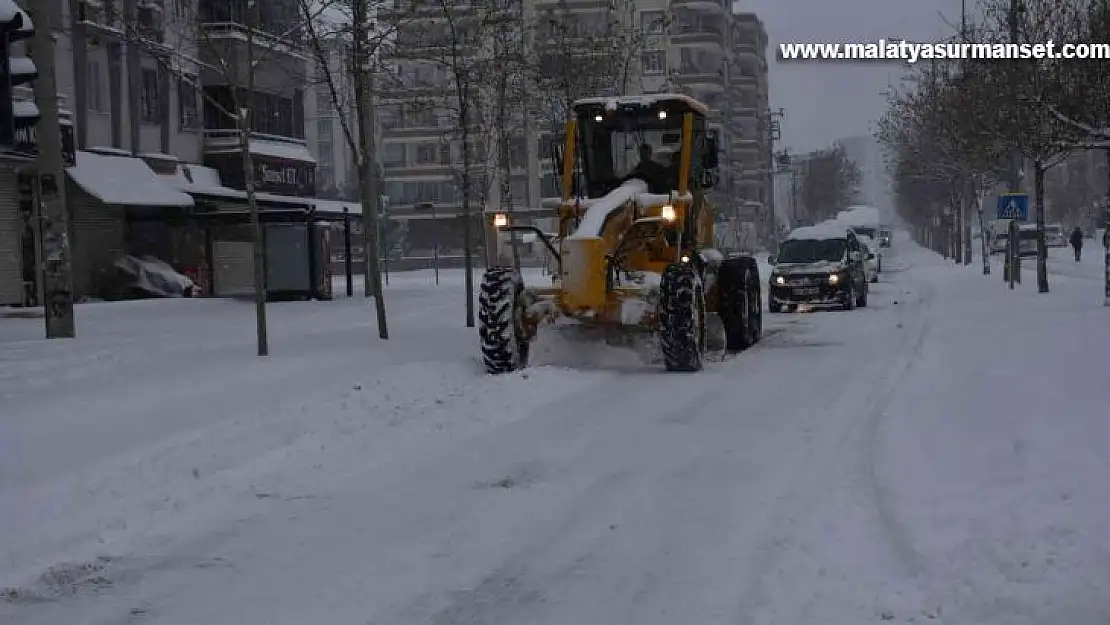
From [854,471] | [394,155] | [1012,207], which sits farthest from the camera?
[394,155]

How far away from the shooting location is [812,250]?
2873 centimetres

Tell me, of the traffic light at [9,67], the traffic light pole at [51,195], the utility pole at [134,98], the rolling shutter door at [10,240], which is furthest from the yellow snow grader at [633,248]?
the utility pole at [134,98]

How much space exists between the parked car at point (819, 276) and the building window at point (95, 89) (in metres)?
17.2

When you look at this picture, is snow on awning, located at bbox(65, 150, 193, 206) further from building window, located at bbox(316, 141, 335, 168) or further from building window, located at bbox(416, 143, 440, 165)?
building window, located at bbox(316, 141, 335, 168)

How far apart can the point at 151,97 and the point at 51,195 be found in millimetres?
16073

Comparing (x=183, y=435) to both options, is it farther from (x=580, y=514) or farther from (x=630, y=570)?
(x=630, y=570)

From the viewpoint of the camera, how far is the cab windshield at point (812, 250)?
28233mm

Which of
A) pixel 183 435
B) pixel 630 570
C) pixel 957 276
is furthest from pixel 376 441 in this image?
pixel 957 276

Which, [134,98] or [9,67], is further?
[134,98]

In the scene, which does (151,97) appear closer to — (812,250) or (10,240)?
(10,240)

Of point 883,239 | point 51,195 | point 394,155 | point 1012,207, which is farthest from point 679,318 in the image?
point 394,155

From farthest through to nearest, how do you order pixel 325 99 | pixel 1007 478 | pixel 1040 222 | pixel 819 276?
pixel 1040 222, pixel 325 99, pixel 819 276, pixel 1007 478

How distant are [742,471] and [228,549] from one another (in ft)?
11.8

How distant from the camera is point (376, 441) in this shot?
35.2 feet
